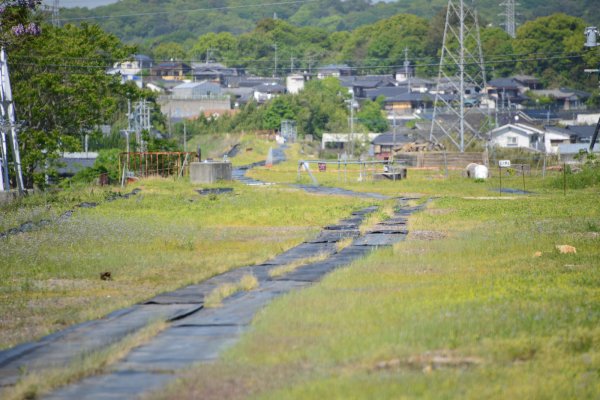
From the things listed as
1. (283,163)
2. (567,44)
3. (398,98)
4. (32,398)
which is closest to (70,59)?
(283,163)

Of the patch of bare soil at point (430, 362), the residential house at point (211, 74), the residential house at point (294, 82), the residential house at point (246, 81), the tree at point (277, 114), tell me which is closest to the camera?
the patch of bare soil at point (430, 362)

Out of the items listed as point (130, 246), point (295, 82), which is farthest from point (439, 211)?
point (295, 82)

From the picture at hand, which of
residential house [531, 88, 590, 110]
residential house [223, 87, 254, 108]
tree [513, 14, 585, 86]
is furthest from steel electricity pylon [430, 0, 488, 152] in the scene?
residential house [223, 87, 254, 108]

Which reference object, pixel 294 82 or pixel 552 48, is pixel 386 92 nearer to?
pixel 294 82

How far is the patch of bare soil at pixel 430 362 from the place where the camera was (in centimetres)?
1076

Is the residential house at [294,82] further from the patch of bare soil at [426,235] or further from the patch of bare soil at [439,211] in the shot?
the patch of bare soil at [426,235]

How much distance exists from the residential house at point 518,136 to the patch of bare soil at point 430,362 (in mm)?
94208

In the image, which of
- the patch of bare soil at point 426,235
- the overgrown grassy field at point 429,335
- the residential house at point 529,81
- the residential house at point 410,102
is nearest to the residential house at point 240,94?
the residential house at point 410,102

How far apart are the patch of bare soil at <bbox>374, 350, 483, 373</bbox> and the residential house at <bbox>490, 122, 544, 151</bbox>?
9421 centimetres

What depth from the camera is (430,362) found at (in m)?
10.9

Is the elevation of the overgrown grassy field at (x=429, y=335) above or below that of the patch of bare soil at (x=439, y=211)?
above

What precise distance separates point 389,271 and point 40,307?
646 cm

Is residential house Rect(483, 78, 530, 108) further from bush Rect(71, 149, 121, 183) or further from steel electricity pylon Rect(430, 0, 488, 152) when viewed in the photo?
bush Rect(71, 149, 121, 183)

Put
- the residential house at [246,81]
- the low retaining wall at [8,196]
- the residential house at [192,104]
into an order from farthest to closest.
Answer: the residential house at [246,81] → the residential house at [192,104] → the low retaining wall at [8,196]
